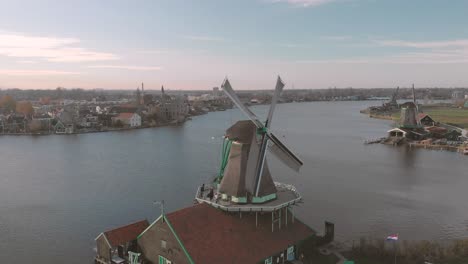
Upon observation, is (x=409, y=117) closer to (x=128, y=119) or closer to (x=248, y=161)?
(x=248, y=161)

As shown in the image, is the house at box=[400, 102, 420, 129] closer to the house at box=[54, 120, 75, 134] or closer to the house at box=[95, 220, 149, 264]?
the house at box=[95, 220, 149, 264]

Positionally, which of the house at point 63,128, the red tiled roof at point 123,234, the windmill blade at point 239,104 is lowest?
the red tiled roof at point 123,234

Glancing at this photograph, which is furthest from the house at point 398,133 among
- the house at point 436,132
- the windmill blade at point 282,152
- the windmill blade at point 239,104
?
the windmill blade at point 239,104

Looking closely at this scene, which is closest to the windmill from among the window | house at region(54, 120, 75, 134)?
the window

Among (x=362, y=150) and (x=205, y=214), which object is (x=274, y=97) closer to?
(x=205, y=214)

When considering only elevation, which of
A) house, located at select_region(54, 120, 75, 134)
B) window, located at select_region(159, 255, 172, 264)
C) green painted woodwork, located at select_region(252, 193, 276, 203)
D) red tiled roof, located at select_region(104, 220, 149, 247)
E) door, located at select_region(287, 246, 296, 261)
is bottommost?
door, located at select_region(287, 246, 296, 261)

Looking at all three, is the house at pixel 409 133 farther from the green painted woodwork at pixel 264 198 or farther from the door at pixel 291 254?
the door at pixel 291 254

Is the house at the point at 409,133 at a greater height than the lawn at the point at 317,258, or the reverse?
the house at the point at 409,133
